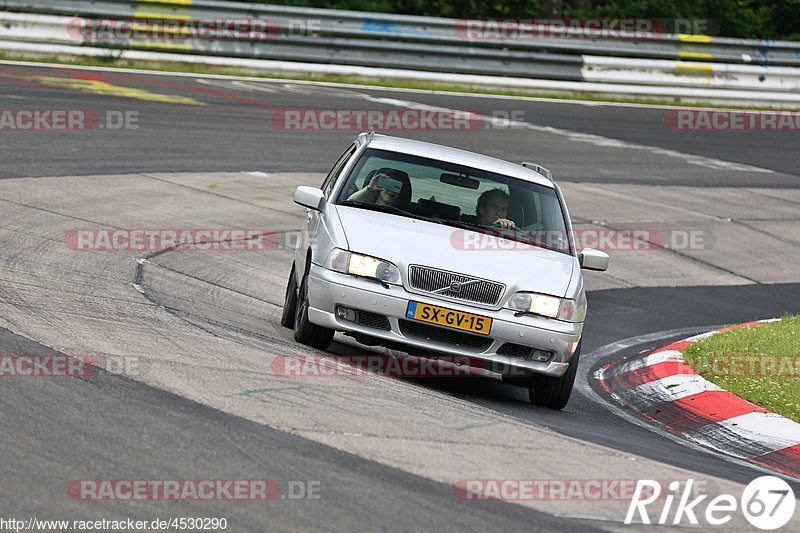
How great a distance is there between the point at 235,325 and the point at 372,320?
Result: 60.9 inches

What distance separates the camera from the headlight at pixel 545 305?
8.23 meters

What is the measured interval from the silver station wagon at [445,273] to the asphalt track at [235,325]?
41 centimetres

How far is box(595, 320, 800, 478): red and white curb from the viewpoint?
800 centimetres

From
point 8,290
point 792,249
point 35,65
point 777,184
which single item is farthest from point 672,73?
point 8,290

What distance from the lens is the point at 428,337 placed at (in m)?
8.16

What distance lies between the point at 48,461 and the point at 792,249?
13.5 meters

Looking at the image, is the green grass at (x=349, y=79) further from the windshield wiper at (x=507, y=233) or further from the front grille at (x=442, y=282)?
the front grille at (x=442, y=282)

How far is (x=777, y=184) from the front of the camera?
21.2 m

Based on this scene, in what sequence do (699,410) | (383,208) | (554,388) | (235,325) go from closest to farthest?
(554,388), (699,410), (383,208), (235,325)

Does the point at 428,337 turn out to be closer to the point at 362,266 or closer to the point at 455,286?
the point at 455,286

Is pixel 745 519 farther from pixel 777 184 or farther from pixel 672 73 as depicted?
pixel 672 73

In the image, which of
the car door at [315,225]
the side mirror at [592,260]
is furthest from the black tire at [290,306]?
the side mirror at [592,260]

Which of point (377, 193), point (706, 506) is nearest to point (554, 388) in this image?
point (377, 193)

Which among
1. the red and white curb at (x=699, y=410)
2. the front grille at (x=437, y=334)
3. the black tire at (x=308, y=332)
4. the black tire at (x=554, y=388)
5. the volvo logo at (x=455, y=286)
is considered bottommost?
the red and white curb at (x=699, y=410)
